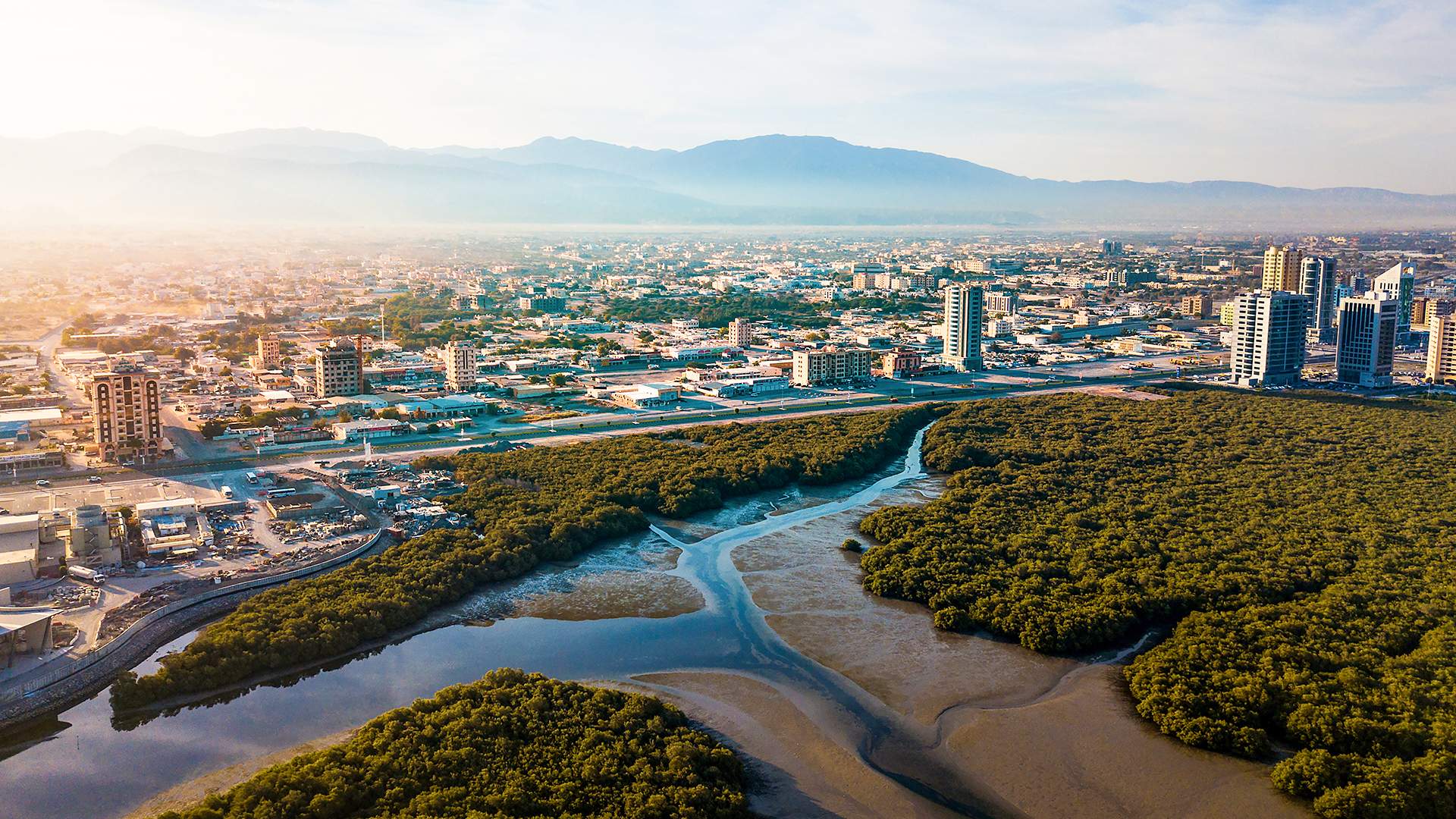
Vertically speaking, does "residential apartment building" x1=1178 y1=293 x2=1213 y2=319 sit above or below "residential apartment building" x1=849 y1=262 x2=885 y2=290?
below

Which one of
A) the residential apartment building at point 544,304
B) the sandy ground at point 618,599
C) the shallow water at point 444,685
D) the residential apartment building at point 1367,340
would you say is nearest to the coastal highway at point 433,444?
the residential apartment building at point 1367,340

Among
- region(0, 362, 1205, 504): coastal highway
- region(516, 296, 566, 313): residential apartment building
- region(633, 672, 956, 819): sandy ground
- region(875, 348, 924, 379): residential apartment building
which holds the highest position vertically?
region(516, 296, 566, 313): residential apartment building

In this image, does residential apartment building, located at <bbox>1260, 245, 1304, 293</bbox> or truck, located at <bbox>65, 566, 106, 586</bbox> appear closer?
truck, located at <bbox>65, 566, 106, 586</bbox>

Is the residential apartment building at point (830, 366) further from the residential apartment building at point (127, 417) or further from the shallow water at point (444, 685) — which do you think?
the residential apartment building at point (127, 417)

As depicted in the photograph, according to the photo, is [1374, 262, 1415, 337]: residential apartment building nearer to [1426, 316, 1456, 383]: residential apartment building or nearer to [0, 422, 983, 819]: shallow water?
[1426, 316, 1456, 383]: residential apartment building

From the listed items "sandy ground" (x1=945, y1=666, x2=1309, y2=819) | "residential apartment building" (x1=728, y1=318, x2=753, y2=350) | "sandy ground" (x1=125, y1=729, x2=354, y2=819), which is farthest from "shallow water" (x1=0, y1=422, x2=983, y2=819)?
"residential apartment building" (x1=728, y1=318, x2=753, y2=350)

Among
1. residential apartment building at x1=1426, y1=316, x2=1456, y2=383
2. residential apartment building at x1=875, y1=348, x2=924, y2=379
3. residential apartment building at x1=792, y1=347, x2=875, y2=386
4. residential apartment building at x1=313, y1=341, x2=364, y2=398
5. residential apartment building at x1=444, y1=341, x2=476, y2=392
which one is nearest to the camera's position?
residential apartment building at x1=313, y1=341, x2=364, y2=398
